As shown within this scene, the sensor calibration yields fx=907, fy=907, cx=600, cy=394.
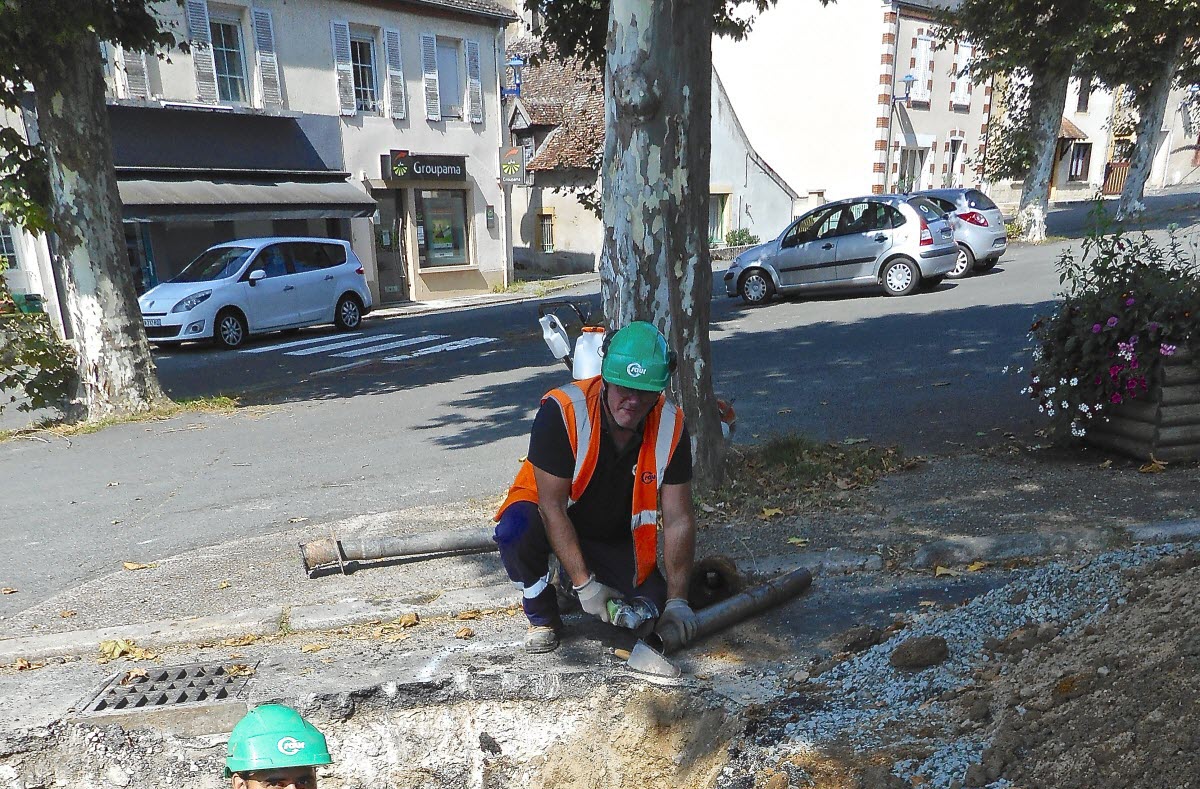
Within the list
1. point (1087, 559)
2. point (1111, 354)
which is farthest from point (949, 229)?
point (1087, 559)

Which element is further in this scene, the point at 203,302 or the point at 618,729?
the point at 203,302

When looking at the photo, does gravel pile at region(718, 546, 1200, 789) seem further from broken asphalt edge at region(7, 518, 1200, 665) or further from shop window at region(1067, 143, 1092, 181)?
shop window at region(1067, 143, 1092, 181)

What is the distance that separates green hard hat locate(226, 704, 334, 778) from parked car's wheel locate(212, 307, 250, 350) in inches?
531

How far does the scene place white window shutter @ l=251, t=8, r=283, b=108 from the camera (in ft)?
63.4

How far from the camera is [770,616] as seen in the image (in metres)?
4.18

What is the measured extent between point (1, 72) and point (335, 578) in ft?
22.3

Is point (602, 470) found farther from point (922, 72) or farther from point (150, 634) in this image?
point (922, 72)

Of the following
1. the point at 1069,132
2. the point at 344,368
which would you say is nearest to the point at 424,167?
the point at 344,368

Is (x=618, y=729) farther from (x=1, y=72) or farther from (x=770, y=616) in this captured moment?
(x=1, y=72)

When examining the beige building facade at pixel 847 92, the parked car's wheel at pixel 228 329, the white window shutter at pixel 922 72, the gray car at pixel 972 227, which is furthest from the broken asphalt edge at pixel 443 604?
the white window shutter at pixel 922 72

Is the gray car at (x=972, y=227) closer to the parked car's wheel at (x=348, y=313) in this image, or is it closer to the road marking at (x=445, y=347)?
the road marking at (x=445, y=347)

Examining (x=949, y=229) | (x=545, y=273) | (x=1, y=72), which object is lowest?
(x=545, y=273)

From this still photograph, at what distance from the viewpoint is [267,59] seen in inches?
775

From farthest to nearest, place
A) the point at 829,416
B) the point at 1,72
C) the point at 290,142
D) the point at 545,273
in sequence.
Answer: the point at 545,273, the point at 290,142, the point at 1,72, the point at 829,416
